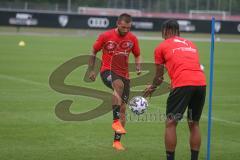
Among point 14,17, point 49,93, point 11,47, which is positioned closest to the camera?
point 49,93

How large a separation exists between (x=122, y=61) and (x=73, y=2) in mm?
70623

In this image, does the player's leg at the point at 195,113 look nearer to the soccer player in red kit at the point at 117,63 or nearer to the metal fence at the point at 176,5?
the soccer player in red kit at the point at 117,63

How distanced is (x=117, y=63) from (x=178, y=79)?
2.72m

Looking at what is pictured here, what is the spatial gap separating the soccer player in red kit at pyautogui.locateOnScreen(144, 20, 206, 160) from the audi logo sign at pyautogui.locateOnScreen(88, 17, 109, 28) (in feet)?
156

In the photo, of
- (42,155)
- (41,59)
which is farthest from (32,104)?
(41,59)

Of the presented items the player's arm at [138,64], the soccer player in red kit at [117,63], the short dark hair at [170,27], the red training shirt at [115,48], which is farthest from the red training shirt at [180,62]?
the player's arm at [138,64]

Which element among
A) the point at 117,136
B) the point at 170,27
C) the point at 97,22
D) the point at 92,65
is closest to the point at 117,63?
the point at 92,65

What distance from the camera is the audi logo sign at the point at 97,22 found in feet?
188

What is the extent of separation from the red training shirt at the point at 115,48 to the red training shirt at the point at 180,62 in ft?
7.62

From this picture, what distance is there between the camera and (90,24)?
57.7 m

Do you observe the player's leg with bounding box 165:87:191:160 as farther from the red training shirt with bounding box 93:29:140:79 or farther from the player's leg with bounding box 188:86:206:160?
the red training shirt with bounding box 93:29:140:79

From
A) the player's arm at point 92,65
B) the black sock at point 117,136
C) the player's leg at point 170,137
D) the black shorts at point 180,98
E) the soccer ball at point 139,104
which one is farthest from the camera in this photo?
the player's arm at point 92,65

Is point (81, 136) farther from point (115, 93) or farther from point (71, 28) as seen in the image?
point (71, 28)

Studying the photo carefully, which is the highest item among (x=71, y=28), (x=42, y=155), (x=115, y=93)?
(x=115, y=93)
